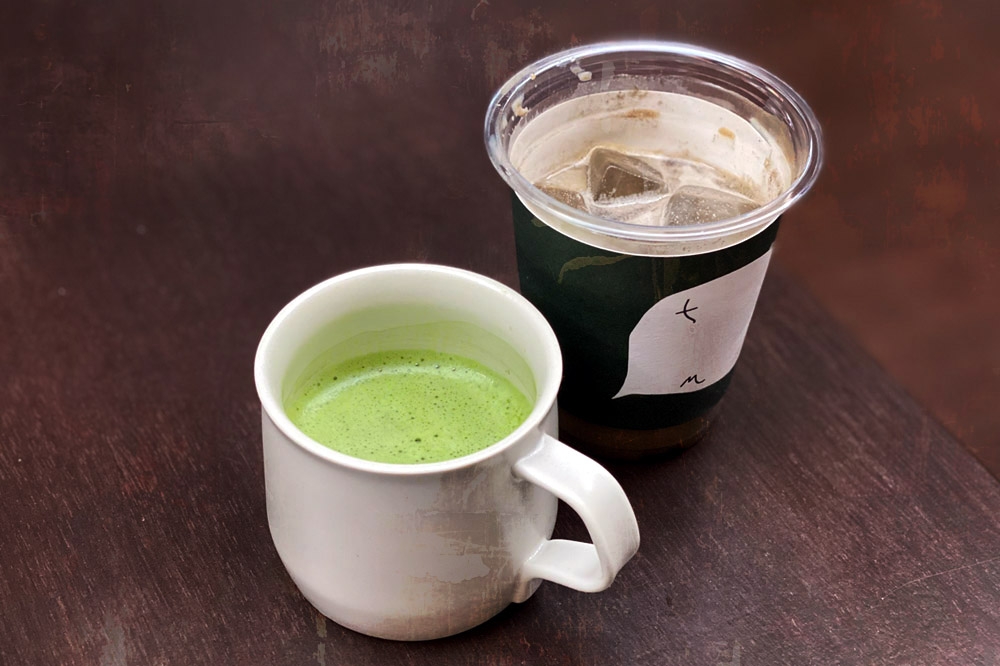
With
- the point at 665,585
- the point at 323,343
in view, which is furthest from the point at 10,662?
the point at 665,585

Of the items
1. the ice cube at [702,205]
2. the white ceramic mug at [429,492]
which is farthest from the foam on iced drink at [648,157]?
the white ceramic mug at [429,492]

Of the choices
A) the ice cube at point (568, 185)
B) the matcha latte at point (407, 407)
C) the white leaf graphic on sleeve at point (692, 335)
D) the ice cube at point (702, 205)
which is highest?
the ice cube at point (702, 205)

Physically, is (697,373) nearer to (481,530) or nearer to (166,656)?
(481,530)

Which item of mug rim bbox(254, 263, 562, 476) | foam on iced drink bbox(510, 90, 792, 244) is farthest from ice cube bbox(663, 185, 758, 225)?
mug rim bbox(254, 263, 562, 476)

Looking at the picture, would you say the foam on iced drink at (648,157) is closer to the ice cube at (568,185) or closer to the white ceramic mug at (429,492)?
the ice cube at (568,185)

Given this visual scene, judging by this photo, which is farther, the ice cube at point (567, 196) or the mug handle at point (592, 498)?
the ice cube at point (567, 196)

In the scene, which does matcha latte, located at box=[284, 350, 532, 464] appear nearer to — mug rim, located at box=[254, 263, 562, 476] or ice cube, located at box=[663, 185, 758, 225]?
mug rim, located at box=[254, 263, 562, 476]
